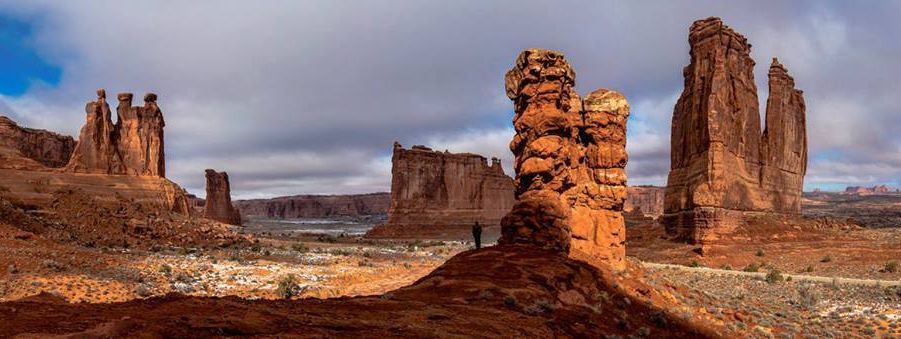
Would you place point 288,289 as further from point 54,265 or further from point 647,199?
point 647,199

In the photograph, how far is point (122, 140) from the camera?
5066 cm

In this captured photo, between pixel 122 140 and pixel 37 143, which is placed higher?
pixel 37 143

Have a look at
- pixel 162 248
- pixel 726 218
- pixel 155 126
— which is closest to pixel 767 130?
pixel 726 218

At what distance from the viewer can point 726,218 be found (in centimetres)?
4081

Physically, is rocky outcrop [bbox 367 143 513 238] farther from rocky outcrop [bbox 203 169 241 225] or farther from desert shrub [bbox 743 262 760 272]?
desert shrub [bbox 743 262 760 272]

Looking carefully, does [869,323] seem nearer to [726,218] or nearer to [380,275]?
[380,275]

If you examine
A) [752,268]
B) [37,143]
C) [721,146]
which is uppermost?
[37,143]

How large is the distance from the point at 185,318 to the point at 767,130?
55444mm

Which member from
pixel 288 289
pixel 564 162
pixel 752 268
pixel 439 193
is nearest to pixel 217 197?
pixel 439 193

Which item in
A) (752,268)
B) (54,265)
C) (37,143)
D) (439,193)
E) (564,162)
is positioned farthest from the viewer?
(439,193)

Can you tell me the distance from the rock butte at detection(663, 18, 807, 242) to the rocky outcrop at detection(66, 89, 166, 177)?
50779mm

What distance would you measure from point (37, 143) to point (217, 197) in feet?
93.5

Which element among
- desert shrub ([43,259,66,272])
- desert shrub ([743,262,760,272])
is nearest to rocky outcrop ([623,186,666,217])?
desert shrub ([743,262,760,272])

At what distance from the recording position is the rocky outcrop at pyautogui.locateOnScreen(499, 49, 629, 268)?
608 inches
